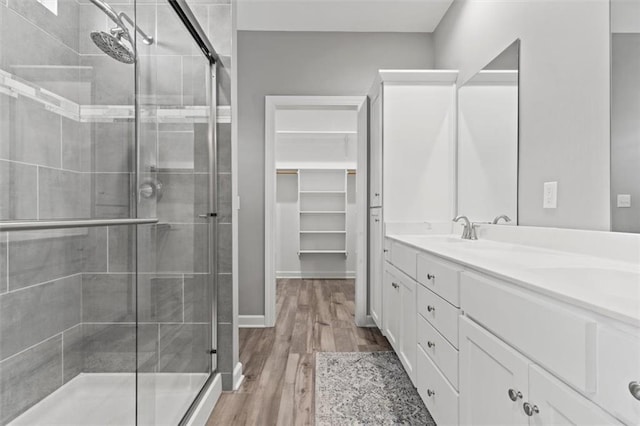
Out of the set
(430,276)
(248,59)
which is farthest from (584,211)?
(248,59)

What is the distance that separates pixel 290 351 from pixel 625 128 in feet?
7.61

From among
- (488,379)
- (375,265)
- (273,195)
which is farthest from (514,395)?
(273,195)

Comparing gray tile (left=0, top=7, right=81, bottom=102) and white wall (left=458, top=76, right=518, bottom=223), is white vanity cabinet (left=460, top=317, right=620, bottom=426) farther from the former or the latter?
gray tile (left=0, top=7, right=81, bottom=102)

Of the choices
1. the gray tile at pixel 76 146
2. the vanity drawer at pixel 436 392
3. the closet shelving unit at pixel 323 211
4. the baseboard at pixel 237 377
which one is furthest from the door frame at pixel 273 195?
the closet shelving unit at pixel 323 211

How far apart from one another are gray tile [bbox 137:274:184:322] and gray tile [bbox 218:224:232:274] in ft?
1.49

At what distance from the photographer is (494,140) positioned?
A: 2.15 m

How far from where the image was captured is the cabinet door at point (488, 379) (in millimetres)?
870

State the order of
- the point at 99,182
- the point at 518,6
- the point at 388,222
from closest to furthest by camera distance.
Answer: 1. the point at 99,182
2. the point at 518,6
3. the point at 388,222

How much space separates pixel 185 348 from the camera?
1602 millimetres

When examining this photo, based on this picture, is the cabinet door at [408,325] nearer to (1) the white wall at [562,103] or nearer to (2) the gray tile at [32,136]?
Result: (1) the white wall at [562,103]

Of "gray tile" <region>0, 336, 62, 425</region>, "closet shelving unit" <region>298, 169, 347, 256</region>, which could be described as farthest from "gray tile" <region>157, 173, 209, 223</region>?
"closet shelving unit" <region>298, 169, 347, 256</region>

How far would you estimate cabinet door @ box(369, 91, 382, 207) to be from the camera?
272cm

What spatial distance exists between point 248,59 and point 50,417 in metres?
2.95

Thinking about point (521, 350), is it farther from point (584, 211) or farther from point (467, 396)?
point (584, 211)
